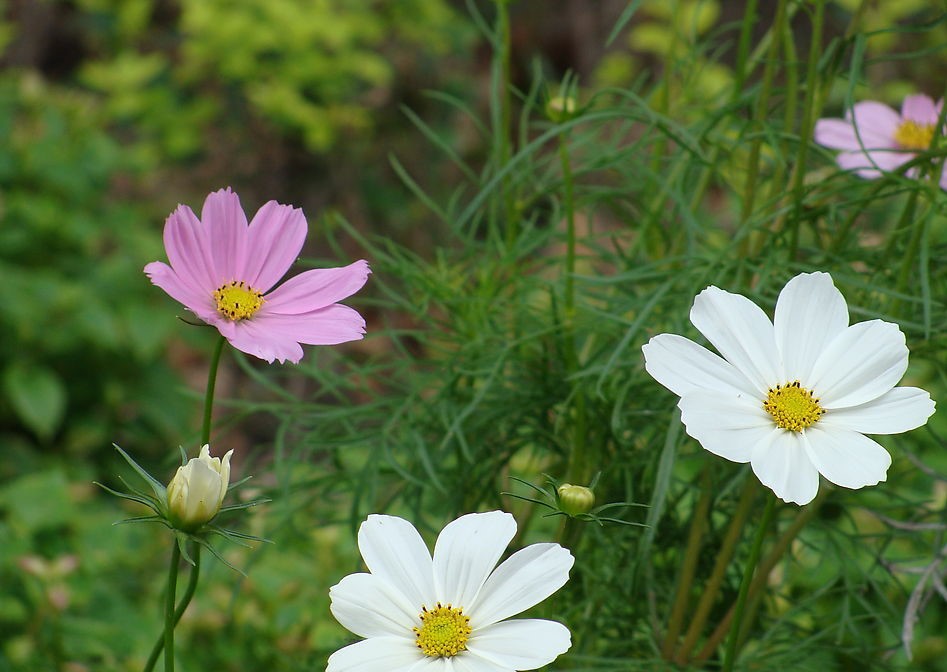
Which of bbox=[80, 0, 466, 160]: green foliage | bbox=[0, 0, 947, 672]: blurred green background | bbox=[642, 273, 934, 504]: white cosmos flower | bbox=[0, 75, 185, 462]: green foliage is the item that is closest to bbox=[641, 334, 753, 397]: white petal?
bbox=[642, 273, 934, 504]: white cosmos flower

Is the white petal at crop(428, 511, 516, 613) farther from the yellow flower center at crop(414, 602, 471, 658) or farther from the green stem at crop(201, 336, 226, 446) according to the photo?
the green stem at crop(201, 336, 226, 446)

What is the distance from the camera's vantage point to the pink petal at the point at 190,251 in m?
0.51

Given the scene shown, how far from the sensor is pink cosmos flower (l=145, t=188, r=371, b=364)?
1.66ft

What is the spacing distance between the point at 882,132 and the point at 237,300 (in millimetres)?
473

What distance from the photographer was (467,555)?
1.63 feet

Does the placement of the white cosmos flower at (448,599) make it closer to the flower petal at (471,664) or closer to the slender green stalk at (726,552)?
the flower petal at (471,664)

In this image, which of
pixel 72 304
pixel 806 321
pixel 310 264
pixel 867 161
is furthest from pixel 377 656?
pixel 72 304

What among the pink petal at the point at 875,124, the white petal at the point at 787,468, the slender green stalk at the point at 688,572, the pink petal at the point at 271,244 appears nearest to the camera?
the white petal at the point at 787,468

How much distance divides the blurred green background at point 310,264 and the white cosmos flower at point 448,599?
14cm

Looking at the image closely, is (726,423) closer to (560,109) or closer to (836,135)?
(560,109)

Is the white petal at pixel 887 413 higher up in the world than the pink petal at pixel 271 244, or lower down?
lower down

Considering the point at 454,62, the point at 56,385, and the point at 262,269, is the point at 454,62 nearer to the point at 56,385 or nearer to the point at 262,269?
the point at 56,385

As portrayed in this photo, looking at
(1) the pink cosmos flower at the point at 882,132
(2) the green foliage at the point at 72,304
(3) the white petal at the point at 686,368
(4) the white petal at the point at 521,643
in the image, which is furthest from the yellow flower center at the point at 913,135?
(2) the green foliage at the point at 72,304

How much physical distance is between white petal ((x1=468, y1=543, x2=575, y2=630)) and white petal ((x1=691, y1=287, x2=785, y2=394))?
11 cm
